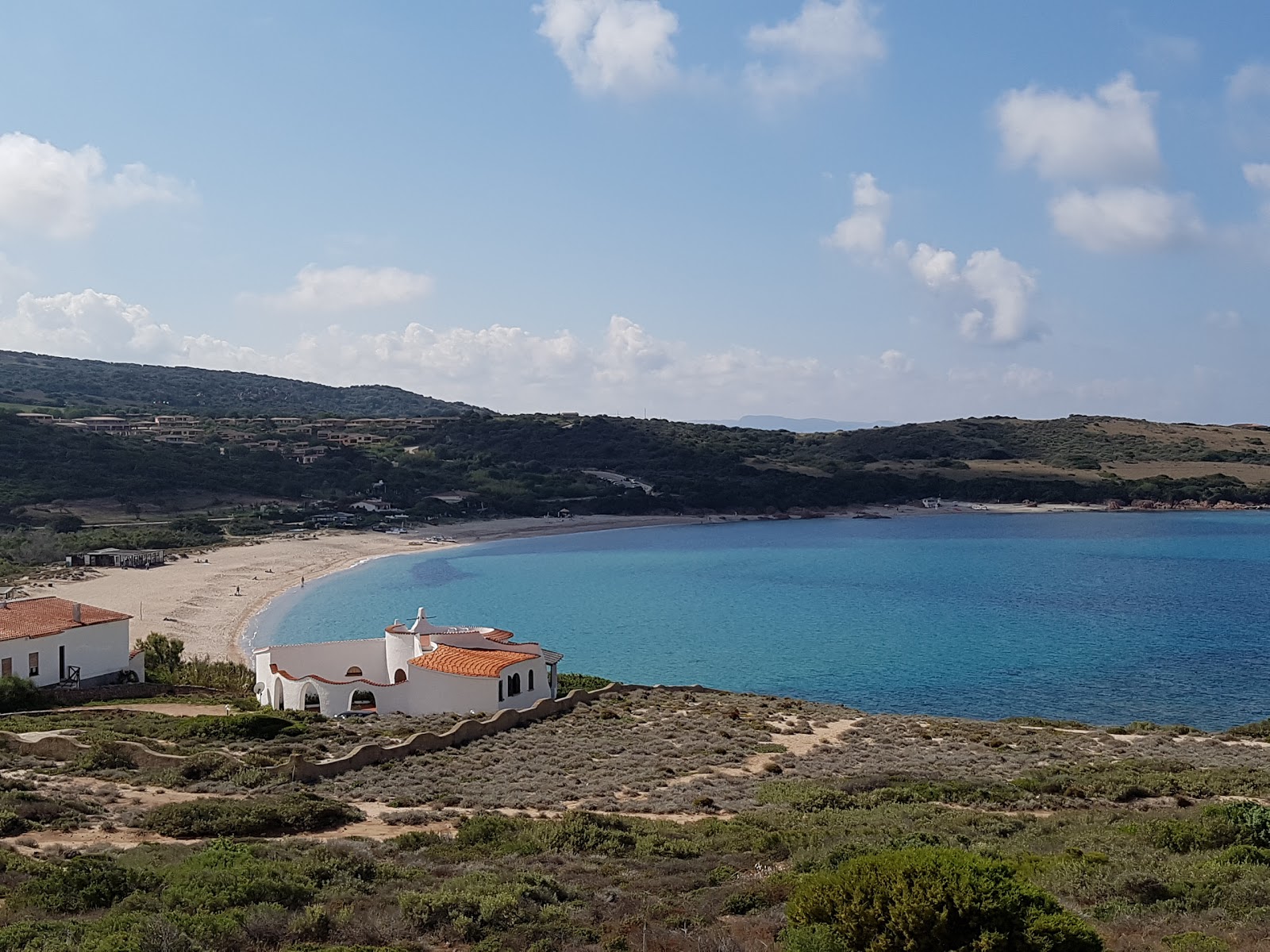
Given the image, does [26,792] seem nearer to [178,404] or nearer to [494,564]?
[494,564]

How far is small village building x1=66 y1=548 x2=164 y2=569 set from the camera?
209 ft

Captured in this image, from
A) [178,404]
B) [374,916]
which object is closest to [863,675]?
[374,916]

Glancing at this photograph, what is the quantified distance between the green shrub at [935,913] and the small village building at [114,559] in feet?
215

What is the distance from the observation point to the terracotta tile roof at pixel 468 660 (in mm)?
25781

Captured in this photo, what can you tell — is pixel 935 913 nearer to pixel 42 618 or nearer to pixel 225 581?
pixel 42 618

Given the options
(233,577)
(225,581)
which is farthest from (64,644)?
(233,577)

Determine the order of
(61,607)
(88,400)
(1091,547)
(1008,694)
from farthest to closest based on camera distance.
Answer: (88,400) < (1091,547) < (1008,694) < (61,607)

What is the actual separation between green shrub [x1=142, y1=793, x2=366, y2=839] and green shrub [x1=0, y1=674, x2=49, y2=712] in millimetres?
13350

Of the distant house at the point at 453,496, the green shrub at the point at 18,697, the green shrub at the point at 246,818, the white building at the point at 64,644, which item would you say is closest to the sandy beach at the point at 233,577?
the distant house at the point at 453,496

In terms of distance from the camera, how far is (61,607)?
29516 mm

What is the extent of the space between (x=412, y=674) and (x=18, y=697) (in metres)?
9.44

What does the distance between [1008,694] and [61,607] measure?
3241 centimetres

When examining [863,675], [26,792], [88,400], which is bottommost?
[863,675]

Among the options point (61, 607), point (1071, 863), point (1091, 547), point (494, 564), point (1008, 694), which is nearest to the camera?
point (1071, 863)
